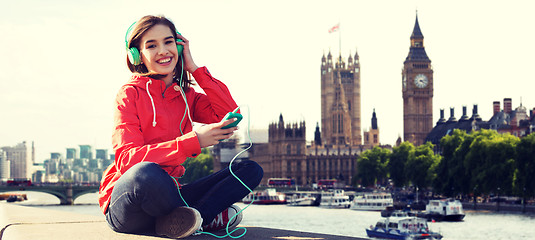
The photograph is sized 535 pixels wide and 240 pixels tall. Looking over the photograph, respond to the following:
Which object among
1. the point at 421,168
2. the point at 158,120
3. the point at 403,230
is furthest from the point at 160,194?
the point at 421,168

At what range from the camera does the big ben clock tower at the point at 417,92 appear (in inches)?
4621

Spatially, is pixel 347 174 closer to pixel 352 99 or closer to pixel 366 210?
pixel 352 99

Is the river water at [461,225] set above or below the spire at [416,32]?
below

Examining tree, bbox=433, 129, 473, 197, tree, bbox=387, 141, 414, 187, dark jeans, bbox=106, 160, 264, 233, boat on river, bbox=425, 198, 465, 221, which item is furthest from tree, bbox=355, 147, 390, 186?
dark jeans, bbox=106, 160, 264, 233

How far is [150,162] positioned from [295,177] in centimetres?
11728

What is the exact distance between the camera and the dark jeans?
16.4ft

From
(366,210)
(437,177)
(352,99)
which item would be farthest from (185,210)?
(352,99)

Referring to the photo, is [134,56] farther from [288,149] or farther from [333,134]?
[333,134]

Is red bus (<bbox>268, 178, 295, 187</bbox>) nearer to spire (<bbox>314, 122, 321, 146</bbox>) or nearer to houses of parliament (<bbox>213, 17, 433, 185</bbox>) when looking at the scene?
houses of parliament (<bbox>213, 17, 433, 185</bbox>)

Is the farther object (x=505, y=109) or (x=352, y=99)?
(x=352, y=99)

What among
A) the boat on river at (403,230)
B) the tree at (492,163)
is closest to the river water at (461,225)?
the boat on river at (403,230)

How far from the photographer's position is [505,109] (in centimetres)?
9075

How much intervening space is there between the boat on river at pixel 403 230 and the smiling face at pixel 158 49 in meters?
36.1

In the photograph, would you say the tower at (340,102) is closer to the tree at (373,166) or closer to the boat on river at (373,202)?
the tree at (373,166)
